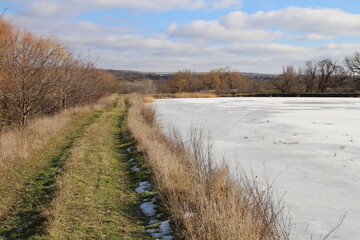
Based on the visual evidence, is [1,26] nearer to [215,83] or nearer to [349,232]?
[349,232]

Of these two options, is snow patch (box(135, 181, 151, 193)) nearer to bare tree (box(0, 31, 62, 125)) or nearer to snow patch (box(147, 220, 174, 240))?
snow patch (box(147, 220, 174, 240))

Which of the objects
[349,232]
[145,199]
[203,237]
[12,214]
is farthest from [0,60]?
[349,232]

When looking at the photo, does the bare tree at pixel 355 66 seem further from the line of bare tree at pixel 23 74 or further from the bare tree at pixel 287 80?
the line of bare tree at pixel 23 74

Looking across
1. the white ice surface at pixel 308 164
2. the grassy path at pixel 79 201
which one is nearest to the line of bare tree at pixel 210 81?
the white ice surface at pixel 308 164

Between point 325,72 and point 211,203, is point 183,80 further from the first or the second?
point 211,203

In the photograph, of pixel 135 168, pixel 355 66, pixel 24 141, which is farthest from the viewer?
pixel 355 66

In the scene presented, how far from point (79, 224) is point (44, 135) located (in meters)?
7.05

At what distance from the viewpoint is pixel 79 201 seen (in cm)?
524

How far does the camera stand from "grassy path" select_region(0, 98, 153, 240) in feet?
13.8

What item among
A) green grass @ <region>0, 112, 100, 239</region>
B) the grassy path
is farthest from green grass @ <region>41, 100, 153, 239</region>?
green grass @ <region>0, 112, 100, 239</region>

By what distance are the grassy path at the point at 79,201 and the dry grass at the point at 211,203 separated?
565mm

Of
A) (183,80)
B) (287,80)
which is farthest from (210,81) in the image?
(287,80)

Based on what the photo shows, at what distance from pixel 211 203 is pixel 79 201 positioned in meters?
2.59

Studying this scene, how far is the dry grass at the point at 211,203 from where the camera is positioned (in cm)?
344
